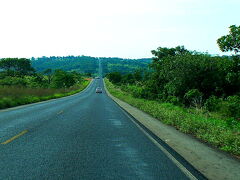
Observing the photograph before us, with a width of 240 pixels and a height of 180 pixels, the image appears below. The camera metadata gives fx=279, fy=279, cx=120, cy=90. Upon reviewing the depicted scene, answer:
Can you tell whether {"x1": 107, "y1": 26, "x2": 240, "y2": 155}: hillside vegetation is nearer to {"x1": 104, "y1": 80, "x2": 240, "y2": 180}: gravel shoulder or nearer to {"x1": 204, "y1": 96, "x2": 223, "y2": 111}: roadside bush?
{"x1": 204, "y1": 96, "x2": 223, "y2": 111}: roadside bush

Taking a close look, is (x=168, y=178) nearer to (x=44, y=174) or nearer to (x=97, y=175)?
(x=97, y=175)

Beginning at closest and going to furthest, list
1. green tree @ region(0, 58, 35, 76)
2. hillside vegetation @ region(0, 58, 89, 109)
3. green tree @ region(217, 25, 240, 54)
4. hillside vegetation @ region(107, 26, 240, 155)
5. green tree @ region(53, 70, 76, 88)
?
hillside vegetation @ region(107, 26, 240, 155)
green tree @ region(217, 25, 240, 54)
hillside vegetation @ region(0, 58, 89, 109)
green tree @ region(53, 70, 76, 88)
green tree @ region(0, 58, 35, 76)

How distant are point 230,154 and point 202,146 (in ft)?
3.02

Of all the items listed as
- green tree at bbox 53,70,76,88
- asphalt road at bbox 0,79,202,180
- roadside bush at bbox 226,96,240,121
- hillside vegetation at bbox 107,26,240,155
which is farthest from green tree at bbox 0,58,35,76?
asphalt road at bbox 0,79,202,180

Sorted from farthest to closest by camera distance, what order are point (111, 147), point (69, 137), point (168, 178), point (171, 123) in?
point (171, 123) → point (69, 137) → point (111, 147) → point (168, 178)

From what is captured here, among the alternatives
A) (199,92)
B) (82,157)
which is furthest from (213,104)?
(82,157)

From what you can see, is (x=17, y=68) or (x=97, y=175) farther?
(x=17, y=68)

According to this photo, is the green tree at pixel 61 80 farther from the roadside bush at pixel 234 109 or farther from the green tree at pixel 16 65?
the roadside bush at pixel 234 109

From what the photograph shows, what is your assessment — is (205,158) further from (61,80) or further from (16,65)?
(16,65)

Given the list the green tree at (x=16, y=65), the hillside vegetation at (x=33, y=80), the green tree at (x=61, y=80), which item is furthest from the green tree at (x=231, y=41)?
the green tree at (x=16, y=65)

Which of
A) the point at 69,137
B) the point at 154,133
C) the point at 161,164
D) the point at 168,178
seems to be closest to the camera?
the point at 168,178

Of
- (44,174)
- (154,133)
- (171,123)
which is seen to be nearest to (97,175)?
(44,174)

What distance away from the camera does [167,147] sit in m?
7.67

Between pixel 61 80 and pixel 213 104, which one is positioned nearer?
pixel 213 104
